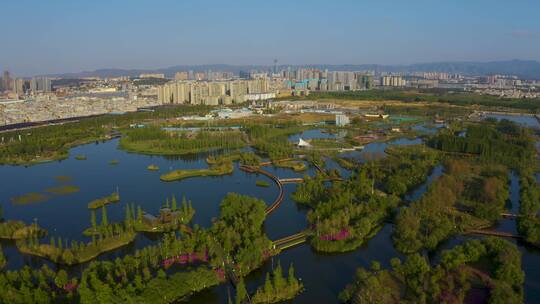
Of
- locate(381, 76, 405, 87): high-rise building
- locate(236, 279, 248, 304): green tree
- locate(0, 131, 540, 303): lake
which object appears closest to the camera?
locate(236, 279, 248, 304): green tree

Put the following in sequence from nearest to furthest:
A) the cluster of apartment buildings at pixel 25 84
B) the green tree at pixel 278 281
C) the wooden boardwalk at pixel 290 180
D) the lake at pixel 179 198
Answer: the green tree at pixel 278 281 < the lake at pixel 179 198 < the wooden boardwalk at pixel 290 180 < the cluster of apartment buildings at pixel 25 84

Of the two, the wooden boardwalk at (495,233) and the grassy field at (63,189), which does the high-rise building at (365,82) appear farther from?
the wooden boardwalk at (495,233)

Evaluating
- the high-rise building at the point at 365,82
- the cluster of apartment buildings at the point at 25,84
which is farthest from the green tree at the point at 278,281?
the high-rise building at the point at 365,82

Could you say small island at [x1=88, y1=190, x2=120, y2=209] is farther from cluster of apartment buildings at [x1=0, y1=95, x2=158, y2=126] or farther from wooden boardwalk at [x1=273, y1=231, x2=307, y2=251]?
cluster of apartment buildings at [x1=0, y1=95, x2=158, y2=126]

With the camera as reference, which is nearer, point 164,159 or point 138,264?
point 138,264

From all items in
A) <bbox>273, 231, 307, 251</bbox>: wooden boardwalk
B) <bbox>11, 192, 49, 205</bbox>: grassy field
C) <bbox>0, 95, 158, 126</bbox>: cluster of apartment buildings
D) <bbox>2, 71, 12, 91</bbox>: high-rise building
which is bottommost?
<bbox>273, 231, 307, 251</bbox>: wooden boardwalk

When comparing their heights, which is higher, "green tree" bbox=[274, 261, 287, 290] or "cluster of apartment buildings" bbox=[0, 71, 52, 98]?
"cluster of apartment buildings" bbox=[0, 71, 52, 98]

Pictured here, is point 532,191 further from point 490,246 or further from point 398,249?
point 398,249

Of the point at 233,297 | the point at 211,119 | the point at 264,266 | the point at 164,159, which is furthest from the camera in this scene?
the point at 211,119

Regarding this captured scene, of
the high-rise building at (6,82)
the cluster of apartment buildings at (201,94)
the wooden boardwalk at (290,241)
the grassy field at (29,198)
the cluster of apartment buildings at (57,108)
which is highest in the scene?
the high-rise building at (6,82)

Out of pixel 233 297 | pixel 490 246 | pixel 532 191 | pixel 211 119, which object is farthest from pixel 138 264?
pixel 211 119

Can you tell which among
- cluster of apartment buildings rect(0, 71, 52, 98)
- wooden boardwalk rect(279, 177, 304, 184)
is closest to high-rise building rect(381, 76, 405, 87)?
cluster of apartment buildings rect(0, 71, 52, 98)
